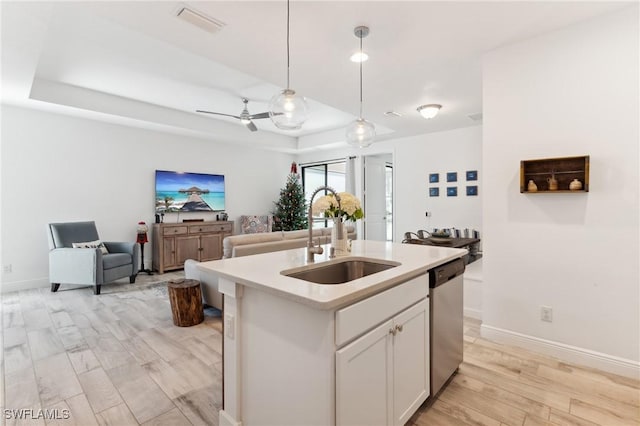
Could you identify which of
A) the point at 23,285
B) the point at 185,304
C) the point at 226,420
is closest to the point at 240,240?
the point at 185,304

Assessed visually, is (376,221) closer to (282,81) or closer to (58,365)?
(282,81)

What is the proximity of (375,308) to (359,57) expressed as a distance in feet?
7.63

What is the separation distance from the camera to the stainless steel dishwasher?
194 centimetres

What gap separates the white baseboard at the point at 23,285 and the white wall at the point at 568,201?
6072mm

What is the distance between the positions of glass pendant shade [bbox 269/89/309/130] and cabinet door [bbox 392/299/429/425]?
157cm

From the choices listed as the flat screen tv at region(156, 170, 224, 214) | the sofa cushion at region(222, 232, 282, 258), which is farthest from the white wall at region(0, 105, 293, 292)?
the sofa cushion at region(222, 232, 282, 258)

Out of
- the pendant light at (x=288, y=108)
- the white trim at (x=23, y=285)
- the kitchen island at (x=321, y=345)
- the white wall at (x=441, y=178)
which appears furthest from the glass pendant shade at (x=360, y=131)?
the white trim at (x=23, y=285)

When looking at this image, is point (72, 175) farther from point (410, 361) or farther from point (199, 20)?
point (410, 361)

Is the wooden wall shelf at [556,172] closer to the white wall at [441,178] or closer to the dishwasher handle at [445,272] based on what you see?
the dishwasher handle at [445,272]

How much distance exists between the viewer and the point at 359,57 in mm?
2838

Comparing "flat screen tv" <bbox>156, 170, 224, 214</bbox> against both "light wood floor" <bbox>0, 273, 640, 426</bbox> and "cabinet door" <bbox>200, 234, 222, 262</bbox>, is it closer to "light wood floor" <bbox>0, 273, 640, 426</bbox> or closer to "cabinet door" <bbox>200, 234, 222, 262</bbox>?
"cabinet door" <bbox>200, 234, 222, 262</bbox>

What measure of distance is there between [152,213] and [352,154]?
172 inches

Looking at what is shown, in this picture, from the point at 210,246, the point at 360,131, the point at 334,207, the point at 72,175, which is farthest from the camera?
the point at 210,246

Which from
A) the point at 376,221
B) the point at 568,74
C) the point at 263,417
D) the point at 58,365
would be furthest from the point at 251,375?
the point at 376,221
